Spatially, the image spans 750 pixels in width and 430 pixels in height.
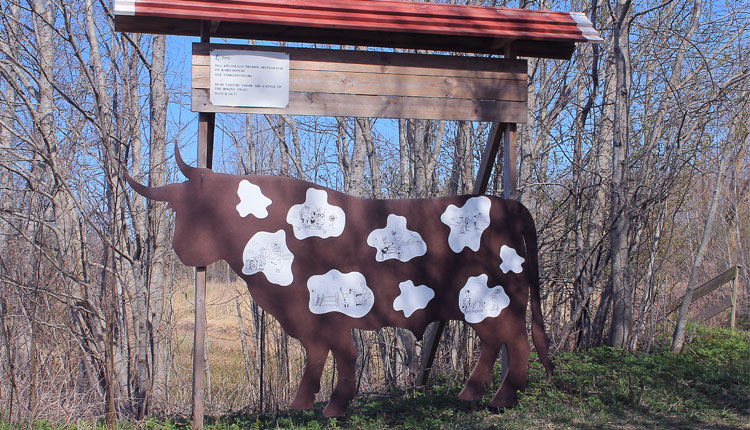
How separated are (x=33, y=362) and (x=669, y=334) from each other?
7672 millimetres

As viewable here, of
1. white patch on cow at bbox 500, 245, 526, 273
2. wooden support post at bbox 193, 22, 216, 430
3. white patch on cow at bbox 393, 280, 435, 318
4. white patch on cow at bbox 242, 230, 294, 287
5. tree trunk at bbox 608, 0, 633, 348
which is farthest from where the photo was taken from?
tree trunk at bbox 608, 0, 633, 348

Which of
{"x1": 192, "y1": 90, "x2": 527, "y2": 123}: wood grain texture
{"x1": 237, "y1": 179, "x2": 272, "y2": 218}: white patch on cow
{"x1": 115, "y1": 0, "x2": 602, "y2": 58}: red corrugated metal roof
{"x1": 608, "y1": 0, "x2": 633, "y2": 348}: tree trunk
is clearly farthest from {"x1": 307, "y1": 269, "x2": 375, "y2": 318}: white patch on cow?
{"x1": 608, "y1": 0, "x2": 633, "y2": 348}: tree trunk

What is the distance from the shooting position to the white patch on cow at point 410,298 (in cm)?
502

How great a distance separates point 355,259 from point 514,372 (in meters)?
1.67

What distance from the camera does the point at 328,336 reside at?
487 cm

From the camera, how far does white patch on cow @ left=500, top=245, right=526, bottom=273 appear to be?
17.4 ft

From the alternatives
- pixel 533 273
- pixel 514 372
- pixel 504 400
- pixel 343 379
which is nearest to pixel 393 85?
pixel 533 273

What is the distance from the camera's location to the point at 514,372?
529 centimetres

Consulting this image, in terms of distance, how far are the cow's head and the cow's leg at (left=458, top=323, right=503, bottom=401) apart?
7.23 feet

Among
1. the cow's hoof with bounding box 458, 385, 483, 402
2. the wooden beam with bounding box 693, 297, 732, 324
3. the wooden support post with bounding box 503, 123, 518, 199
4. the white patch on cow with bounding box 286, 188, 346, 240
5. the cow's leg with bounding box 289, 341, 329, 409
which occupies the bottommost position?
the cow's hoof with bounding box 458, 385, 483, 402

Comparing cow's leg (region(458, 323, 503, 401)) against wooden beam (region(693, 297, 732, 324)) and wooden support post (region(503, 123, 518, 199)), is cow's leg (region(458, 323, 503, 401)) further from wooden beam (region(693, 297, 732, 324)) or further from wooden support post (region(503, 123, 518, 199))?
wooden beam (region(693, 297, 732, 324))

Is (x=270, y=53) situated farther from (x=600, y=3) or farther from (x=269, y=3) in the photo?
(x=600, y=3)

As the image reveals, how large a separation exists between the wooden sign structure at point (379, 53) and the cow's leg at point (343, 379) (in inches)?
38.7

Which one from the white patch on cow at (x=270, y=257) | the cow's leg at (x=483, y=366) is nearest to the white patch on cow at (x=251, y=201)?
the white patch on cow at (x=270, y=257)
